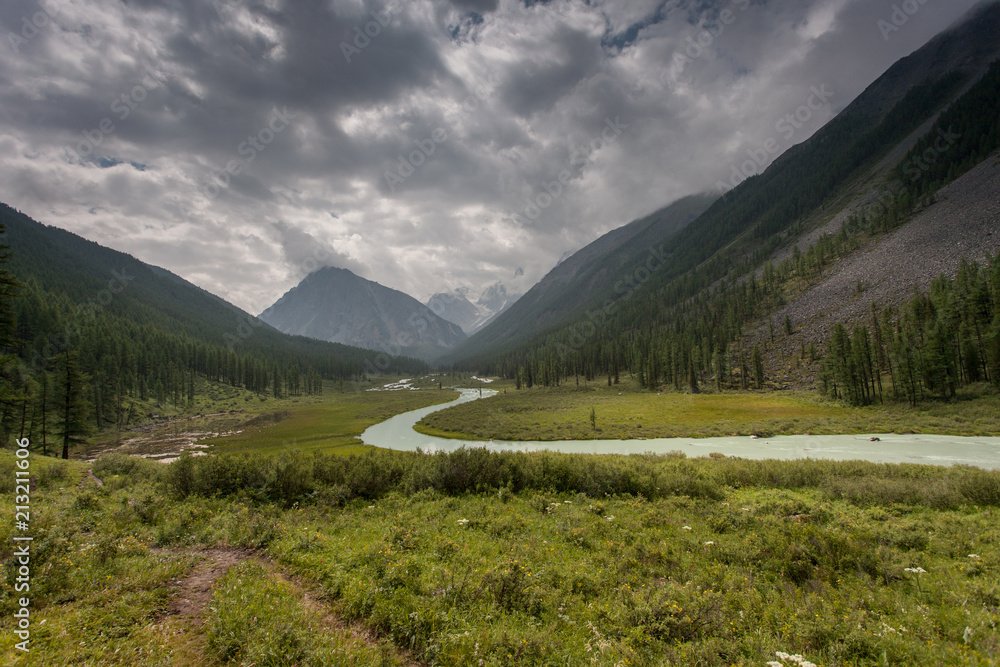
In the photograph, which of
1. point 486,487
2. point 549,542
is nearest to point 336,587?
point 549,542

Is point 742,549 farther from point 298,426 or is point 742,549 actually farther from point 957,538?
point 298,426

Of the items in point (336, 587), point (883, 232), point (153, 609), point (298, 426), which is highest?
point (883, 232)

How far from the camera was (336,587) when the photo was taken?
9.46 meters

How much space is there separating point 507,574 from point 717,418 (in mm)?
65425

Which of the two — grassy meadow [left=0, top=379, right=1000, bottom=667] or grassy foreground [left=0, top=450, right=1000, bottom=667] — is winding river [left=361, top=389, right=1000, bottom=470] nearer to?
grassy meadow [left=0, top=379, right=1000, bottom=667]

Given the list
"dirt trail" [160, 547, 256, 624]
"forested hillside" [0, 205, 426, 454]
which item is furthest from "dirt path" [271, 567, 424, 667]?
"forested hillside" [0, 205, 426, 454]

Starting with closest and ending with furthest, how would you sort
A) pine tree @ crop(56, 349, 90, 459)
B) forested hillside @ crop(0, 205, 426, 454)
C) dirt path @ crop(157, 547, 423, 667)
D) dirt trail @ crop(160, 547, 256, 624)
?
1. dirt path @ crop(157, 547, 423, 667)
2. dirt trail @ crop(160, 547, 256, 624)
3. pine tree @ crop(56, 349, 90, 459)
4. forested hillside @ crop(0, 205, 426, 454)

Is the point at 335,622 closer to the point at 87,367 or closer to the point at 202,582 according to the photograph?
the point at 202,582

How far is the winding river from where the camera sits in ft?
106

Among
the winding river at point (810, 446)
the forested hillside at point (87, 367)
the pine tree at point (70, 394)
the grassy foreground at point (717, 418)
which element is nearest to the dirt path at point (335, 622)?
the winding river at point (810, 446)

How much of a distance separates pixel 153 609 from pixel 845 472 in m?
32.2

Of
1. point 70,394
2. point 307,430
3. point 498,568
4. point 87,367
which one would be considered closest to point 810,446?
point 498,568

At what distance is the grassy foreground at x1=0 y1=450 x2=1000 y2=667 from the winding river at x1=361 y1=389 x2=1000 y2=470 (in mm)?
11778

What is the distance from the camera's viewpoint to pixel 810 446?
1591 inches
